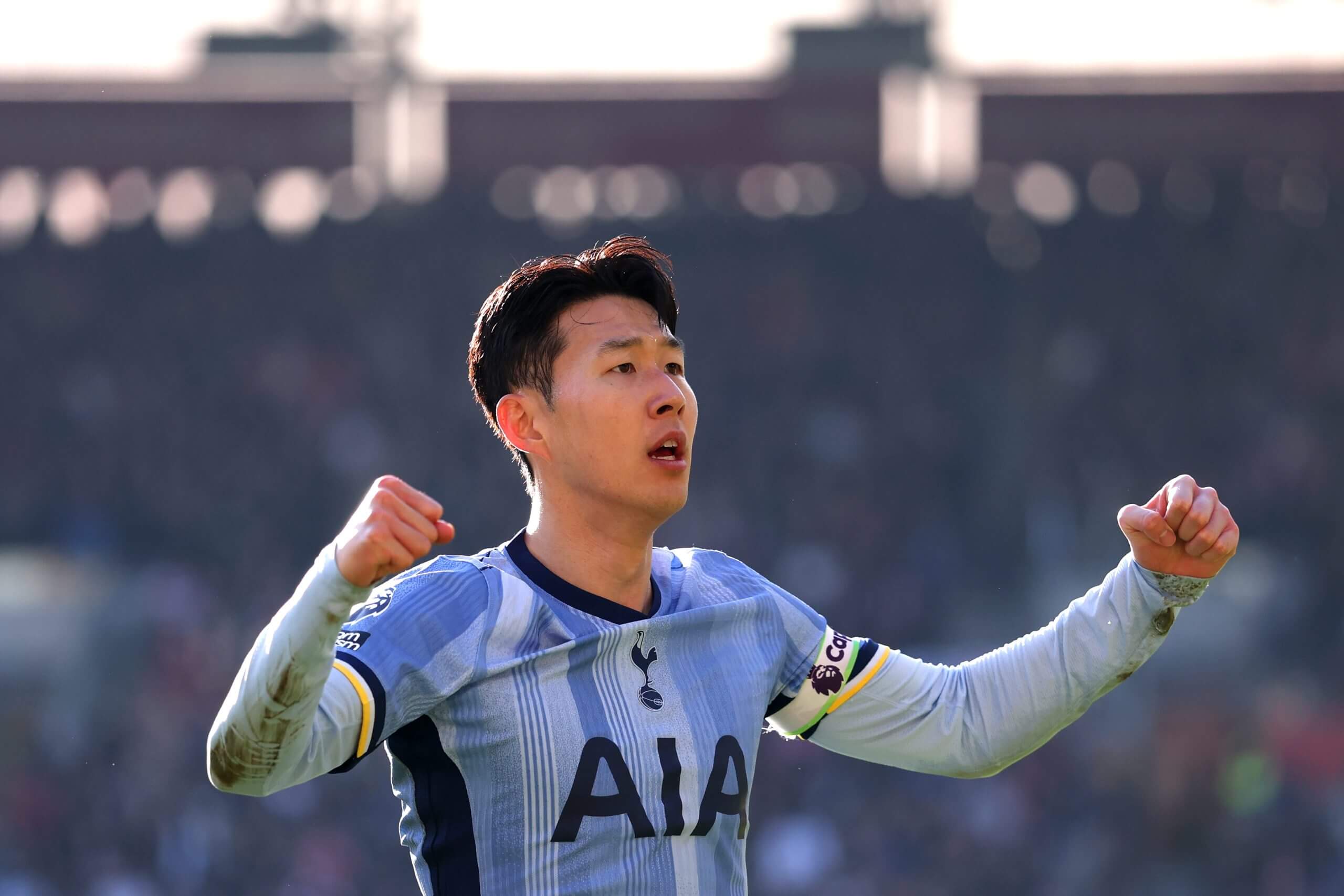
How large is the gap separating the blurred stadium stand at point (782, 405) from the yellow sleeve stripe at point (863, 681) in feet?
31.2

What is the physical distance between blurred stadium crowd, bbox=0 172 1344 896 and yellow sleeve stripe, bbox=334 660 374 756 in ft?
33.0

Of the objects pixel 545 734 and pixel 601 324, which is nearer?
pixel 545 734

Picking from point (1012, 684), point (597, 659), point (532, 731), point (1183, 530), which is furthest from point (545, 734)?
point (1183, 530)

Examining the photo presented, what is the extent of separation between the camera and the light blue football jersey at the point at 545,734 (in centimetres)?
247

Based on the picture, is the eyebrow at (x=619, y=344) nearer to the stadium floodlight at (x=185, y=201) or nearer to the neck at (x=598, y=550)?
the neck at (x=598, y=550)

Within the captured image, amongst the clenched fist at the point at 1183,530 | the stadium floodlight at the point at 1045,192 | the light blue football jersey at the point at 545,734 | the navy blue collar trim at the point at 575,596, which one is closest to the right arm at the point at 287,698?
the light blue football jersey at the point at 545,734

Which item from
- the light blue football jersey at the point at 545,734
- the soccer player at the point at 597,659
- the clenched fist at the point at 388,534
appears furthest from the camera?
the light blue football jersey at the point at 545,734

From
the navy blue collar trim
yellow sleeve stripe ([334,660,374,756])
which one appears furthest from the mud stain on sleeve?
the navy blue collar trim

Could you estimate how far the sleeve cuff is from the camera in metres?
2.80

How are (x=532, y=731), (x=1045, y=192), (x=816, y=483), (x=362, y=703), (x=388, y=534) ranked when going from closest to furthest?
(x=388, y=534) < (x=362, y=703) < (x=532, y=731) < (x=816, y=483) < (x=1045, y=192)

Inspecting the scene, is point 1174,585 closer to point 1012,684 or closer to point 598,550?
point 1012,684

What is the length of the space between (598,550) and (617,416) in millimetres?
214

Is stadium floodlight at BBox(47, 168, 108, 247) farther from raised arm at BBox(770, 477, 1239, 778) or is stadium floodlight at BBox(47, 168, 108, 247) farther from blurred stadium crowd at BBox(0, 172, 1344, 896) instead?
raised arm at BBox(770, 477, 1239, 778)

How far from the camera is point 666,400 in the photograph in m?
2.74
